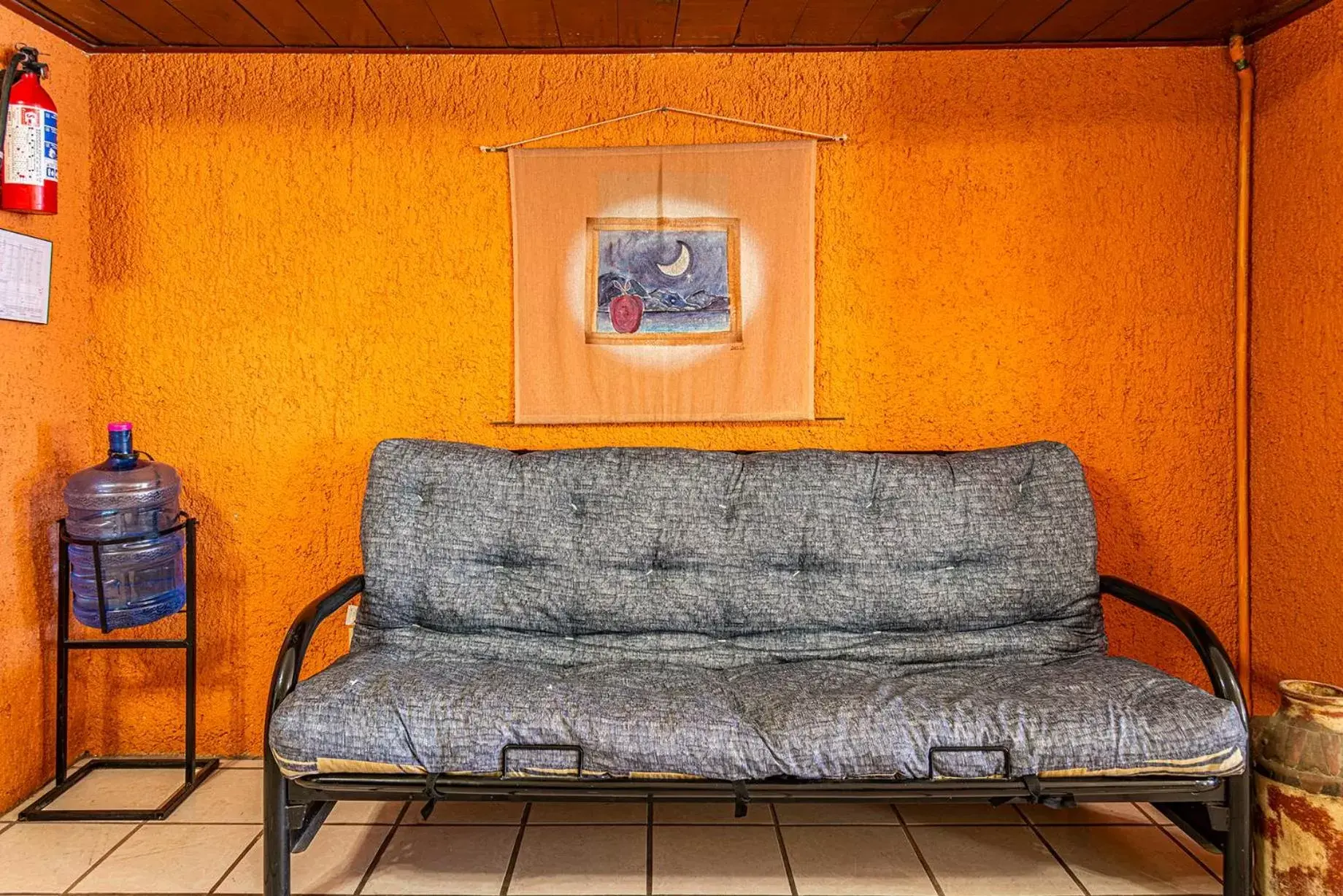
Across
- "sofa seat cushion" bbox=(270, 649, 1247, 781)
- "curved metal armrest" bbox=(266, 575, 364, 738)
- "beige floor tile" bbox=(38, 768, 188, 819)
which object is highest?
"curved metal armrest" bbox=(266, 575, 364, 738)

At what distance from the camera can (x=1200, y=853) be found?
79.7 inches

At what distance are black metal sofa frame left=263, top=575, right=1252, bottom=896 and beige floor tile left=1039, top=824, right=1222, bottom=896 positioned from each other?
0.75ft

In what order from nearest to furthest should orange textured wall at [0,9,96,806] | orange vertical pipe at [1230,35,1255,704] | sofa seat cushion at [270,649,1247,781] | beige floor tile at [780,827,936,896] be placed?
sofa seat cushion at [270,649,1247,781] < beige floor tile at [780,827,936,896] < orange textured wall at [0,9,96,806] < orange vertical pipe at [1230,35,1255,704]

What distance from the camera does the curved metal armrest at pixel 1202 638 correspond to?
67.8 inches

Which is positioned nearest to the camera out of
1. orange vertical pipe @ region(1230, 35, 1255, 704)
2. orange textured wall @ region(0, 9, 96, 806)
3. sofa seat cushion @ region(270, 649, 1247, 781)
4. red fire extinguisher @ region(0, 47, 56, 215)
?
sofa seat cushion @ region(270, 649, 1247, 781)

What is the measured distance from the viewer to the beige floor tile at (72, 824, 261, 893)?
1891mm

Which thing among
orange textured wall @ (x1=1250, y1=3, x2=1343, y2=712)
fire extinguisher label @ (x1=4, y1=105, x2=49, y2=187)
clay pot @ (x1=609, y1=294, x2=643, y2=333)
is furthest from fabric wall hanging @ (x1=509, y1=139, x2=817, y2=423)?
orange textured wall @ (x1=1250, y1=3, x2=1343, y2=712)

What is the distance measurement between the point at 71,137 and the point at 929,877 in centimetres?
312

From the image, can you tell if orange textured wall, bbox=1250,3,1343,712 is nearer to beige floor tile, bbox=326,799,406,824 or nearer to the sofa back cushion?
the sofa back cushion

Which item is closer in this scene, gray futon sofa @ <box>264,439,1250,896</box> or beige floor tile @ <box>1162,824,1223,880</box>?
gray futon sofa @ <box>264,439,1250,896</box>

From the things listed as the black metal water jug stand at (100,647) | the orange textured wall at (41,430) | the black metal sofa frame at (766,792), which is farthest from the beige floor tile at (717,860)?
the orange textured wall at (41,430)

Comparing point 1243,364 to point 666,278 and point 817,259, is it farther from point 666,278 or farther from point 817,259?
point 666,278

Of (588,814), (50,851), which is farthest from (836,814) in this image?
(50,851)

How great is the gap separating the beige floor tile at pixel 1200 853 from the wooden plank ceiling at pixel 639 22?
2184mm
